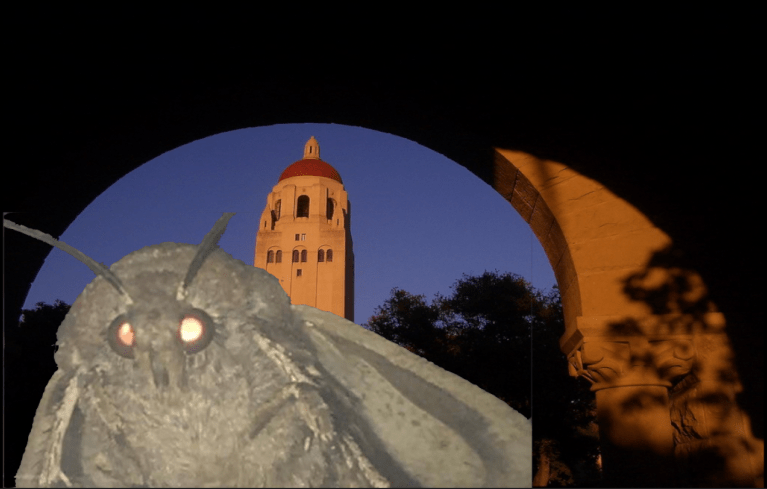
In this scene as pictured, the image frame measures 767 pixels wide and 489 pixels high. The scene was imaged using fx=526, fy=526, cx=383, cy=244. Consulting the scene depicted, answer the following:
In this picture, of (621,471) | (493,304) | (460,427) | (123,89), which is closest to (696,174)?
(621,471)

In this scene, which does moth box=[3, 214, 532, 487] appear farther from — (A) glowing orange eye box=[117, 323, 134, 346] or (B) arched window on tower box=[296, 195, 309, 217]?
(B) arched window on tower box=[296, 195, 309, 217]

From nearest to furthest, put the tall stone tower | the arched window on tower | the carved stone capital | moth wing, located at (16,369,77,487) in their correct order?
moth wing, located at (16,369,77,487), the carved stone capital, the tall stone tower, the arched window on tower

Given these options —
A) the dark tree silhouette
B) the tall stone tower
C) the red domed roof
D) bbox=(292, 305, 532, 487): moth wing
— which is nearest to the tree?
the dark tree silhouette

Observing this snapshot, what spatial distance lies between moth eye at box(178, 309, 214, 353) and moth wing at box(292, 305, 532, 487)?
25cm

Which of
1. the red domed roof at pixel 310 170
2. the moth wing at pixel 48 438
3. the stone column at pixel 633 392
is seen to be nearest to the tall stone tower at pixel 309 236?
the red domed roof at pixel 310 170

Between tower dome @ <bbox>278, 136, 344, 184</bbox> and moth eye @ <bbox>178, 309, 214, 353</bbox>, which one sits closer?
moth eye @ <bbox>178, 309, 214, 353</bbox>

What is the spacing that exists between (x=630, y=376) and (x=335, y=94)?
3336mm

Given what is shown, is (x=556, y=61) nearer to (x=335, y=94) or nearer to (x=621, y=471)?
(x=335, y=94)

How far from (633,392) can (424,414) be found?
116 inches

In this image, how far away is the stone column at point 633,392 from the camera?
137 inches

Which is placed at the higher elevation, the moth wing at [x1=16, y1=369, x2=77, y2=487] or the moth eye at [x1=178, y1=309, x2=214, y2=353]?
the moth eye at [x1=178, y1=309, x2=214, y2=353]

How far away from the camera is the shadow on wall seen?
3506mm

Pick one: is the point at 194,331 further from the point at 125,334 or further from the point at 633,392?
the point at 633,392

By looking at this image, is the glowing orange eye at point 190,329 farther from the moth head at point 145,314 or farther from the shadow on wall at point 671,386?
the shadow on wall at point 671,386
